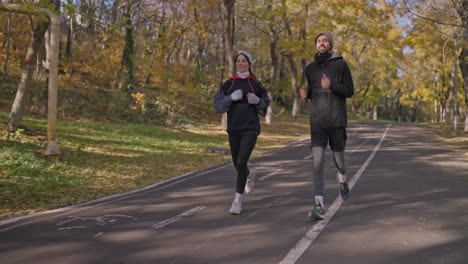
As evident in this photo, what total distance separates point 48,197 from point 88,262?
3.83m

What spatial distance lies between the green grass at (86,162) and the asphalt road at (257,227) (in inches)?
36.4

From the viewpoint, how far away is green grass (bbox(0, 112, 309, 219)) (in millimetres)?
7906

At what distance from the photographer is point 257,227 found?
5.46 metres

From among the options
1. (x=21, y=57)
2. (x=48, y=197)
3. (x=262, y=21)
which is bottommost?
Result: (x=48, y=197)

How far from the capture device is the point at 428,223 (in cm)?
567

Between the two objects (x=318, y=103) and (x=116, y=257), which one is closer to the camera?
(x=116, y=257)

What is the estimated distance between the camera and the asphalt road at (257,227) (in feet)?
14.6

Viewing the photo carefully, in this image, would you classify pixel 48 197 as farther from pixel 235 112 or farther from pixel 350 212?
pixel 350 212

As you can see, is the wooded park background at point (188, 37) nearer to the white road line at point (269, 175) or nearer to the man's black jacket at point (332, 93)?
the white road line at point (269, 175)

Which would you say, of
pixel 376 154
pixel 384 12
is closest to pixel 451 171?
pixel 376 154

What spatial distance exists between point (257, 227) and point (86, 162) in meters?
6.91

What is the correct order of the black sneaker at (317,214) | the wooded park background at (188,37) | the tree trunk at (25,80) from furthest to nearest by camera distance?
the wooded park background at (188,37) → the tree trunk at (25,80) → the black sneaker at (317,214)

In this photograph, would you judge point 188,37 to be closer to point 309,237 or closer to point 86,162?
point 86,162

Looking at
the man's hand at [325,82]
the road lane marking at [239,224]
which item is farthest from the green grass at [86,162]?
the man's hand at [325,82]
